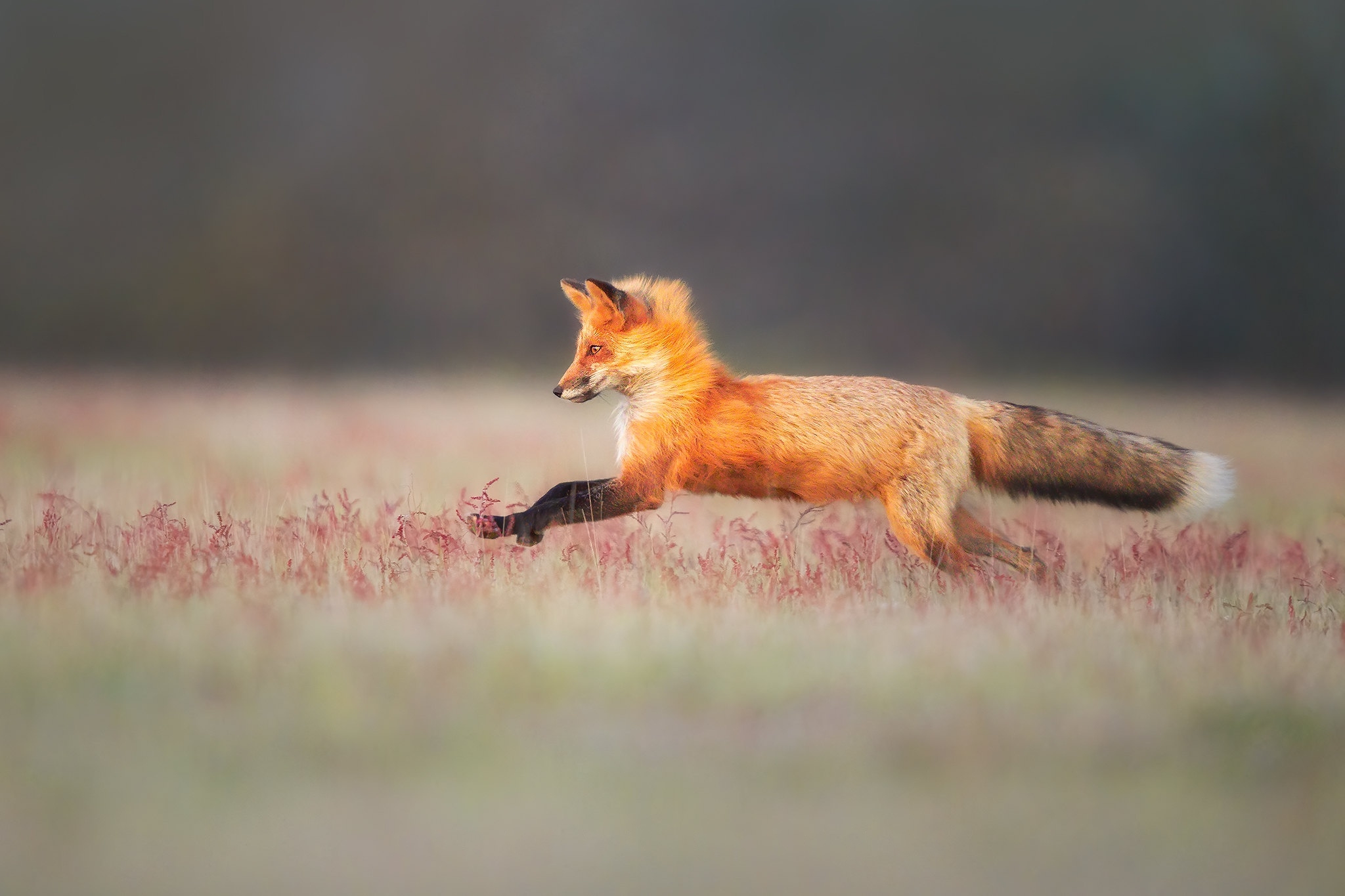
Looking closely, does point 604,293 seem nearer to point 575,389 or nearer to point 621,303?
point 621,303

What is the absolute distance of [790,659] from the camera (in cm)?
441

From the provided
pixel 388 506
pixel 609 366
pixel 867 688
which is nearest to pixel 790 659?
pixel 867 688

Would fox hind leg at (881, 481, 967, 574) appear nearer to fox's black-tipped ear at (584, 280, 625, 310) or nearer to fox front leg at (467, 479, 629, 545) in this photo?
fox front leg at (467, 479, 629, 545)

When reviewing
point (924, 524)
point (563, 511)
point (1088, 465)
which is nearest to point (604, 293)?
point (563, 511)

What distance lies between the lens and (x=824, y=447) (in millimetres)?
5602

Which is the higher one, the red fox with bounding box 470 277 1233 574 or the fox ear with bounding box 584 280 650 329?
the fox ear with bounding box 584 280 650 329

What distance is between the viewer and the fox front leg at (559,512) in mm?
5387

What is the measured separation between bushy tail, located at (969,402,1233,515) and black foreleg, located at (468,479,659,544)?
69.4 inches

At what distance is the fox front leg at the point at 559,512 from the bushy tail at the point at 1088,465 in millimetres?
1791

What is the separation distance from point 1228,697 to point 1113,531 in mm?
3007

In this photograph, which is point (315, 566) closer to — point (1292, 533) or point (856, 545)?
point (856, 545)

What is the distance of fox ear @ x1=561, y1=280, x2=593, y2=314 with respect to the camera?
5879mm

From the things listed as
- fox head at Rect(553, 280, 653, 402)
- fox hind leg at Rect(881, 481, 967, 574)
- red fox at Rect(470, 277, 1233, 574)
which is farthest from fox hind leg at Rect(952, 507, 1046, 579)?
fox head at Rect(553, 280, 653, 402)

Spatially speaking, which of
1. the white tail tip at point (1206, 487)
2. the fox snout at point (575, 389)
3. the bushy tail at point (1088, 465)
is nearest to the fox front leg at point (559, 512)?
the fox snout at point (575, 389)
